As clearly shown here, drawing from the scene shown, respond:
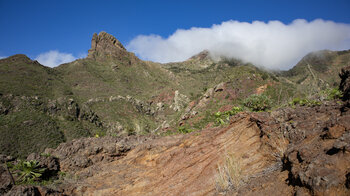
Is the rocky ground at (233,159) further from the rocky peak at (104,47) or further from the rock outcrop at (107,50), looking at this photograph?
the rocky peak at (104,47)

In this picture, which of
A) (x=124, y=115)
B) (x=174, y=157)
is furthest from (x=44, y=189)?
(x=124, y=115)

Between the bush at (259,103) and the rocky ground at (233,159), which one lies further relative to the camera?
the bush at (259,103)

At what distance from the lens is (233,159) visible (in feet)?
17.5

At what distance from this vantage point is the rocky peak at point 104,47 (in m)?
75.2

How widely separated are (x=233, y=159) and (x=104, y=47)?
266ft

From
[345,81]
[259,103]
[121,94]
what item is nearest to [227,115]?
[259,103]

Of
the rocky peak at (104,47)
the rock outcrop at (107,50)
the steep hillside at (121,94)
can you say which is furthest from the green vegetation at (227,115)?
the rocky peak at (104,47)

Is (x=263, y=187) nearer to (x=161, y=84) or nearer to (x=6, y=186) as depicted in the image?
(x=6, y=186)

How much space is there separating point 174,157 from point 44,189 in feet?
20.6

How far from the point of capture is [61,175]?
42.2 feet

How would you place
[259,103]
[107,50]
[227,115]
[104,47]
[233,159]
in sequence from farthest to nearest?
[104,47]
[107,50]
[259,103]
[227,115]
[233,159]

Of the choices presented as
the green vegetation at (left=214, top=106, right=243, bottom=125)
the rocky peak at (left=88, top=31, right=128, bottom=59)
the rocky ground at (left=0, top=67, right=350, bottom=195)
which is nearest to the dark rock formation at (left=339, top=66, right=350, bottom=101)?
the rocky ground at (left=0, top=67, right=350, bottom=195)

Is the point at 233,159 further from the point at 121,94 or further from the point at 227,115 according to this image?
the point at 121,94

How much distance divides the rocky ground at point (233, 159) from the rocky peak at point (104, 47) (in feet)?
214
